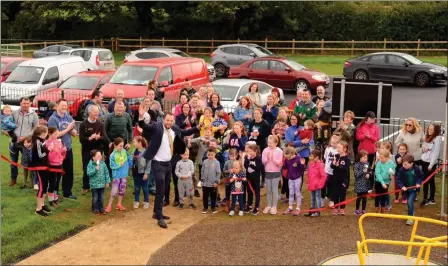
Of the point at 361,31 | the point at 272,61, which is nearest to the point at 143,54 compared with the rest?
the point at 272,61

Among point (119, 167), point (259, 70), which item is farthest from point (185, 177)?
point (259, 70)

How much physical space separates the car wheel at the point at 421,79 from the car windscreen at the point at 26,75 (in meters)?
15.9

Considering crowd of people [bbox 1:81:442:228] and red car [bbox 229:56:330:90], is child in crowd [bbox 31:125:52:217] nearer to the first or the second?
crowd of people [bbox 1:81:442:228]

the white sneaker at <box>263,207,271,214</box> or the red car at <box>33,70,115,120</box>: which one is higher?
the red car at <box>33,70,115,120</box>

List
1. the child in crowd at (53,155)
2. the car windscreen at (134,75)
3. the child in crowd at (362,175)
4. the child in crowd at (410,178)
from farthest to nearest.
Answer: the car windscreen at (134,75) < the child in crowd at (362,175) < the child in crowd at (53,155) < the child in crowd at (410,178)

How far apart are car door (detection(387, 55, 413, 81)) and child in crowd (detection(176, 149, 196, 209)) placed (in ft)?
61.5

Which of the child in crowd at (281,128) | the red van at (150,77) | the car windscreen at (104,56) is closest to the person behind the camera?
the child in crowd at (281,128)

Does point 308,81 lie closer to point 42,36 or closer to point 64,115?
point 64,115

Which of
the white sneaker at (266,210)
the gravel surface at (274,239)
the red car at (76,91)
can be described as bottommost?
the gravel surface at (274,239)

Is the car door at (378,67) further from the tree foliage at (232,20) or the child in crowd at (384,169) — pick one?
the child in crowd at (384,169)

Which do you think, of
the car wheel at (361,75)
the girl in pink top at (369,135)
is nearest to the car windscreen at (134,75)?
the girl in pink top at (369,135)

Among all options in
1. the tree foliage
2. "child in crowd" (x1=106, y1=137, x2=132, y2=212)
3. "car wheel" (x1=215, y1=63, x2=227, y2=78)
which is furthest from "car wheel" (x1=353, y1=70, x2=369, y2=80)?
"child in crowd" (x1=106, y1=137, x2=132, y2=212)

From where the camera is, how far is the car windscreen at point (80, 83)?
21316 millimetres

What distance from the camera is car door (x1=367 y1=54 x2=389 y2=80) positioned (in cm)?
2920
